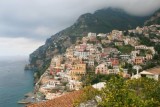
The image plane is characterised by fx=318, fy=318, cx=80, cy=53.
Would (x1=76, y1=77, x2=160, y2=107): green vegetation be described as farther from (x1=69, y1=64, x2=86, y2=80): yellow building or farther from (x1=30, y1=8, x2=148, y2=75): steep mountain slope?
(x1=30, y1=8, x2=148, y2=75): steep mountain slope

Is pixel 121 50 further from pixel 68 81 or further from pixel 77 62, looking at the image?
pixel 68 81

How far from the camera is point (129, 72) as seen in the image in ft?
276

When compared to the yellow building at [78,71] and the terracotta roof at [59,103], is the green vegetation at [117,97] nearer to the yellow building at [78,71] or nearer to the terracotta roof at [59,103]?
the terracotta roof at [59,103]

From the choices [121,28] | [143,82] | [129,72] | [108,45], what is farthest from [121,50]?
[143,82]

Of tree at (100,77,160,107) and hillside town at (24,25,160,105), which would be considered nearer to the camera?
tree at (100,77,160,107)

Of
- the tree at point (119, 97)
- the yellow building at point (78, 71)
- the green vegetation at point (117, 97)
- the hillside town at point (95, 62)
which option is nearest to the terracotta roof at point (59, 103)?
the green vegetation at point (117, 97)

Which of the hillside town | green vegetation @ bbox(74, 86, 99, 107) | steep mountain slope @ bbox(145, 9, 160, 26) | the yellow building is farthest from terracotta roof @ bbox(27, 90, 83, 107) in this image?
steep mountain slope @ bbox(145, 9, 160, 26)

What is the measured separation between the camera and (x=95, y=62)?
99.4 metres

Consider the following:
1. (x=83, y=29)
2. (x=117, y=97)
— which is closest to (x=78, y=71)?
(x=83, y=29)

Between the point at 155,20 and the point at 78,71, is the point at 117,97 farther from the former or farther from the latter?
the point at 155,20

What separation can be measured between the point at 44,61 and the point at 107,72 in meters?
74.3

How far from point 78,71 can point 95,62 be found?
26.9 feet

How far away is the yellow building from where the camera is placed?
92113 mm

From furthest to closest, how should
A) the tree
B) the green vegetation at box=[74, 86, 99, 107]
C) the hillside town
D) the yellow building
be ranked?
the yellow building < the hillside town < the green vegetation at box=[74, 86, 99, 107] < the tree
